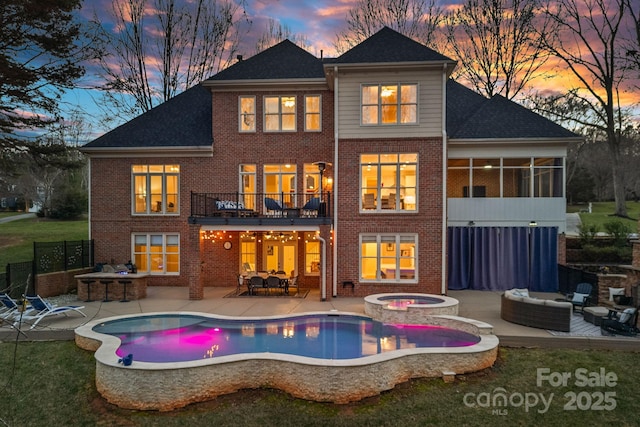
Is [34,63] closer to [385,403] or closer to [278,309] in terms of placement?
[278,309]

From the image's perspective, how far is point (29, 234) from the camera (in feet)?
85.9

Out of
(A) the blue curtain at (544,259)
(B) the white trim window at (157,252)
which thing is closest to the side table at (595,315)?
(A) the blue curtain at (544,259)

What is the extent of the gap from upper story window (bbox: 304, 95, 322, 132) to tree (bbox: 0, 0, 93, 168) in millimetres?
11786

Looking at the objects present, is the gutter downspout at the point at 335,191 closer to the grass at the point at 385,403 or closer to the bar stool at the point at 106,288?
the grass at the point at 385,403

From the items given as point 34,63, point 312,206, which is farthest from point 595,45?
point 34,63

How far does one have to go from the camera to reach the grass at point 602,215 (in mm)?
29486

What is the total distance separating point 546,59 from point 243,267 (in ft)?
80.4

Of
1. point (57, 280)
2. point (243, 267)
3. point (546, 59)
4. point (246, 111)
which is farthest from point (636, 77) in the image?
point (57, 280)

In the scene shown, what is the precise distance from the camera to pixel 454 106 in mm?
19312

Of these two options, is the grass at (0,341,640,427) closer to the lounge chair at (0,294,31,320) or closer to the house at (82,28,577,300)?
the lounge chair at (0,294,31,320)

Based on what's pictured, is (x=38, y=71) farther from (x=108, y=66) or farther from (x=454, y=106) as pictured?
(x=454, y=106)

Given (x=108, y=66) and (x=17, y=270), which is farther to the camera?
(x=108, y=66)

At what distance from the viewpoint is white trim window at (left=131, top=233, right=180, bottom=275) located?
59.2ft

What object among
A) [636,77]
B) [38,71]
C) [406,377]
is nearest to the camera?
[406,377]
